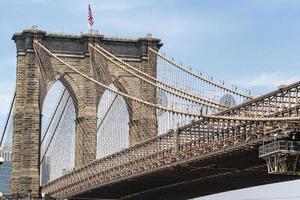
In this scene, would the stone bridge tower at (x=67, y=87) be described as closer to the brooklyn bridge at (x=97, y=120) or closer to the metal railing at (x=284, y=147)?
the brooklyn bridge at (x=97, y=120)

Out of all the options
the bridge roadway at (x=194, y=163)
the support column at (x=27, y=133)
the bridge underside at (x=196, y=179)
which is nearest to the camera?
the bridge roadway at (x=194, y=163)

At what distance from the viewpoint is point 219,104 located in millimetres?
80062

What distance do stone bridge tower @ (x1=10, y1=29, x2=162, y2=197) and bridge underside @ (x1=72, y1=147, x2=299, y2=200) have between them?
6.20 metres

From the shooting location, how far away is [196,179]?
82.5m

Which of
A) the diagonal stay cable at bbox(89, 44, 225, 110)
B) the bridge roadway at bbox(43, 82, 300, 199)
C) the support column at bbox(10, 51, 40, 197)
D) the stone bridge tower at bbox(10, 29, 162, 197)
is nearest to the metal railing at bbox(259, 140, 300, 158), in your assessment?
the bridge roadway at bbox(43, 82, 300, 199)

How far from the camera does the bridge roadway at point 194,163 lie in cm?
6062

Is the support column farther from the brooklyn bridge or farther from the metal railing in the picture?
the metal railing

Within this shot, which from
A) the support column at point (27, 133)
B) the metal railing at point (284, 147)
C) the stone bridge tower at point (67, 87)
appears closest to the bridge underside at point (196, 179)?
the metal railing at point (284, 147)

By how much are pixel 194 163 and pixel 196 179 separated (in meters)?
11.7

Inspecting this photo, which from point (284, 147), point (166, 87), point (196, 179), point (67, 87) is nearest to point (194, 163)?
point (196, 179)

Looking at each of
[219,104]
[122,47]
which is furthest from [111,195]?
[219,104]

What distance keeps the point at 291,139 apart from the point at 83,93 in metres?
51.5

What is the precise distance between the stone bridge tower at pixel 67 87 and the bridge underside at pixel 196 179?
6204mm

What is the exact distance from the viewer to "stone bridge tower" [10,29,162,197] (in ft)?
332
